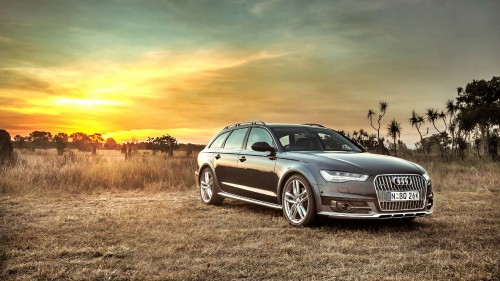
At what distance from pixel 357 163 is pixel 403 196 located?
0.80 m

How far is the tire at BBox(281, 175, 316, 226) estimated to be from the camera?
7.52 m

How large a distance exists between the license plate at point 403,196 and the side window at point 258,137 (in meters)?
2.34

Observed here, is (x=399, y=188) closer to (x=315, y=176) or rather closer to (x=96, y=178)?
(x=315, y=176)

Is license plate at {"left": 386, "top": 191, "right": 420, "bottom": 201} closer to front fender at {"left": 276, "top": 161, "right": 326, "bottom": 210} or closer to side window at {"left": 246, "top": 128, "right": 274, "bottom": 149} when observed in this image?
front fender at {"left": 276, "top": 161, "right": 326, "bottom": 210}

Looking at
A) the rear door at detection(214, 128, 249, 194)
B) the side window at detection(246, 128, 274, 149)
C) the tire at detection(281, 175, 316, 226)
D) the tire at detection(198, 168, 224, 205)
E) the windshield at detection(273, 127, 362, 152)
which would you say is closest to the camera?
the tire at detection(281, 175, 316, 226)

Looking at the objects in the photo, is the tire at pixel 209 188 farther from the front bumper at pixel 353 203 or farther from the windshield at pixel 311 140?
the front bumper at pixel 353 203

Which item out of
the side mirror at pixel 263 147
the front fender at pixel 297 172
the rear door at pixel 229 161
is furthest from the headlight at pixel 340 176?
the rear door at pixel 229 161

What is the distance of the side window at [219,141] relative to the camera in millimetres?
10641

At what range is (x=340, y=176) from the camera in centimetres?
738

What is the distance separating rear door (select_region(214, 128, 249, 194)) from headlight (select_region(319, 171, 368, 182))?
8.32 ft

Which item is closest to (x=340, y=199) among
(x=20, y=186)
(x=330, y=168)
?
(x=330, y=168)

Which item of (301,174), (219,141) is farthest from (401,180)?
(219,141)

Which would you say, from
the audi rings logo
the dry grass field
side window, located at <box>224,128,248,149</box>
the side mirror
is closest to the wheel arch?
the dry grass field

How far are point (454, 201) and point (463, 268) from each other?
709 cm
